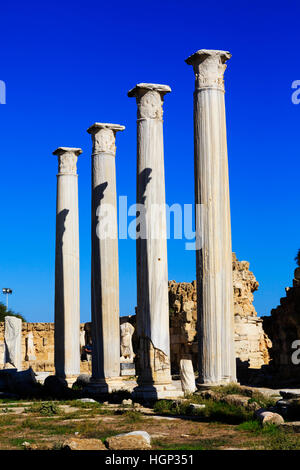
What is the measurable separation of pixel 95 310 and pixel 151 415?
26.0 ft

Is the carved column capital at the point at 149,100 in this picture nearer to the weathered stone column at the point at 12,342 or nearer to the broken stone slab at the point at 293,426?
the broken stone slab at the point at 293,426

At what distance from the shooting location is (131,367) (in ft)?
114

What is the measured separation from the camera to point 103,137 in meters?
25.4

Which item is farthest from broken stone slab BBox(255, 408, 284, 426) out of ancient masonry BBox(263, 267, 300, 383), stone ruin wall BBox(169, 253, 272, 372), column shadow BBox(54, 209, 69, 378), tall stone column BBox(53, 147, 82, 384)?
stone ruin wall BBox(169, 253, 272, 372)

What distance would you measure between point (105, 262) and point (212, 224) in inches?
287

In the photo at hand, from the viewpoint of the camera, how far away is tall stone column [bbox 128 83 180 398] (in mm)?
20234

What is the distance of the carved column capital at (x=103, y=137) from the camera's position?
2536 cm

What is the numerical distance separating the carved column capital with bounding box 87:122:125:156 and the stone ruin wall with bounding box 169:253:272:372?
12.6 m

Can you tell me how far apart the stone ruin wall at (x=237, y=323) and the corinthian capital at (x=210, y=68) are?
17.5m

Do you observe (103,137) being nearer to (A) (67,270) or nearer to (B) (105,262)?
(B) (105,262)

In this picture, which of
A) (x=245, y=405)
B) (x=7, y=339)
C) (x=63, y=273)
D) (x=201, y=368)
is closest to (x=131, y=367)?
(x=7, y=339)

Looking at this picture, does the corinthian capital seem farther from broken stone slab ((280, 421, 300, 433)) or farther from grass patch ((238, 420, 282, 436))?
broken stone slab ((280, 421, 300, 433))

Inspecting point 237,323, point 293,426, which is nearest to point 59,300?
point 237,323
